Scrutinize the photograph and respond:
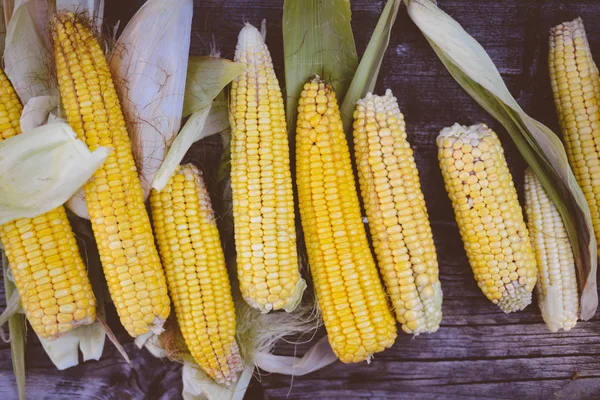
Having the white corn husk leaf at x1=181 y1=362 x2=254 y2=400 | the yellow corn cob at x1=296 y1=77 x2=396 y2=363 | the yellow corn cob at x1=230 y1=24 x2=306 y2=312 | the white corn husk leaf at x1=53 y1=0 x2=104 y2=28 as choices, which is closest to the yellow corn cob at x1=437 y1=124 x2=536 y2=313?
the yellow corn cob at x1=296 y1=77 x2=396 y2=363

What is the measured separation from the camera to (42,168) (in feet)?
4.74

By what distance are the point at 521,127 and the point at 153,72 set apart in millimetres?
1459

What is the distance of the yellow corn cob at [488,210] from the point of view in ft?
5.77

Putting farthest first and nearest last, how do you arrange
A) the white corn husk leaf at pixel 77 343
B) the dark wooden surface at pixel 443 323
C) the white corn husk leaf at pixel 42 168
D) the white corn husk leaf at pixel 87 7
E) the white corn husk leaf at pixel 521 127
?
1. the dark wooden surface at pixel 443 323
2. the white corn husk leaf at pixel 77 343
3. the white corn husk leaf at pixel 521 127
4. the white corn husk leaf at pixel 87 7
5. the white corn husk leaf at pixel 42 168

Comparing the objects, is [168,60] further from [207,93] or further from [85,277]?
[85,277]

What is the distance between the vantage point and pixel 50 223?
5.32ft

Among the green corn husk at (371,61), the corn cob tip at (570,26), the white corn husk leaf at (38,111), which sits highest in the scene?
the corn cob tip at (570,26)

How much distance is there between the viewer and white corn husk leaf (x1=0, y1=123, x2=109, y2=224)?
1.39 metres

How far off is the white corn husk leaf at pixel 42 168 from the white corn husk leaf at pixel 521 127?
4.23ft

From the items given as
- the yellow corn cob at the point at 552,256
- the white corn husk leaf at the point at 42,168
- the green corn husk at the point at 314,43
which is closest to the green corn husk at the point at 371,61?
the green corn husk at the point at 314,43

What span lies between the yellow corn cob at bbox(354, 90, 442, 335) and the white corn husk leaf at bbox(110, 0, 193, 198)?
2.24 feet

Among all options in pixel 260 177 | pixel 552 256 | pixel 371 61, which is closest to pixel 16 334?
pixel 260 177

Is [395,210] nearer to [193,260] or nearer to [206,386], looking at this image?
[193,260]

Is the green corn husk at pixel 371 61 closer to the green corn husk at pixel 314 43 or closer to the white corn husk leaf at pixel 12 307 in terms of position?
the green corn husk at pixel 314 43
